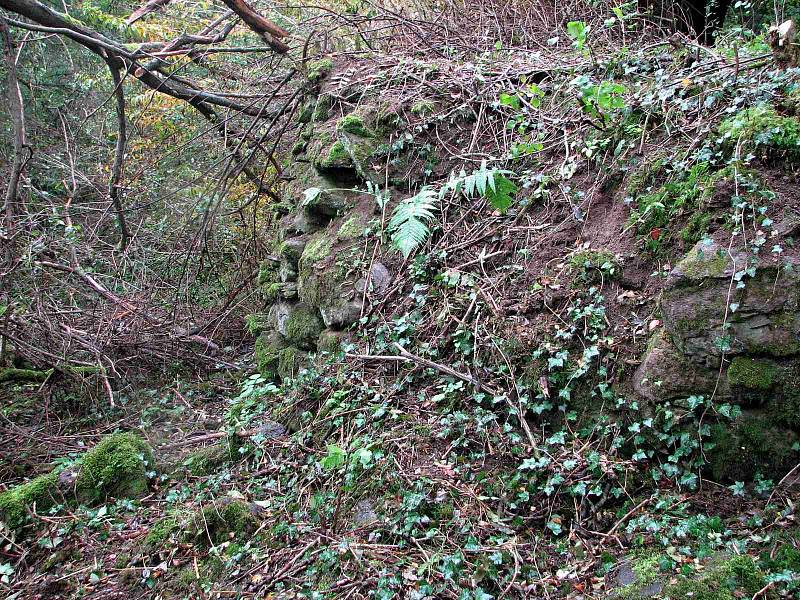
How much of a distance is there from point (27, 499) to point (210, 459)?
1358 millimetres

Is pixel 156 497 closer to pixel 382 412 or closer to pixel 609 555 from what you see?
pixel 382 412

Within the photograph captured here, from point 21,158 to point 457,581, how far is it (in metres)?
6.24

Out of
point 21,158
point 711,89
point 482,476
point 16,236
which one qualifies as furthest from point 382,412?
point 21,158

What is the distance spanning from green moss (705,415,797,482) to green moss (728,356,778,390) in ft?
0.55

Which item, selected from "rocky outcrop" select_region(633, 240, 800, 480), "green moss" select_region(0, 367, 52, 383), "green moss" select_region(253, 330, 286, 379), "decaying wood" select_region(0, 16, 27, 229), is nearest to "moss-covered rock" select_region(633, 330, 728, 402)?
"rocky outcrop" select_region(633, 240, 800, 480)

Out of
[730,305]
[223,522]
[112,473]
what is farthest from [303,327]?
[730,305]

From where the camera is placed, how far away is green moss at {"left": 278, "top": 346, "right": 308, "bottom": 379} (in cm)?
537

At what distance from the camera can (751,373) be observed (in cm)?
291

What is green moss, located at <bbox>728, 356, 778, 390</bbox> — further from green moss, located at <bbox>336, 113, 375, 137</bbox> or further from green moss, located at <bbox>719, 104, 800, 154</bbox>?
green moss, located at <bbox>336, 113, 375, 137</bbox>

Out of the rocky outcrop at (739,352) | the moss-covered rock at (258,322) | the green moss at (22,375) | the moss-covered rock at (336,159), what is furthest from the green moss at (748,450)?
the green moss at (22,375)

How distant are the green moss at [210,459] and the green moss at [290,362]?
882mm

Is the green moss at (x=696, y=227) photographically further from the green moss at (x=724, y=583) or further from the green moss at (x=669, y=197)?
the green moss at (x=724, y=583)

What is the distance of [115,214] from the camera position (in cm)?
749

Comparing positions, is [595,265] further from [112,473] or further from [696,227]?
[112,473]
